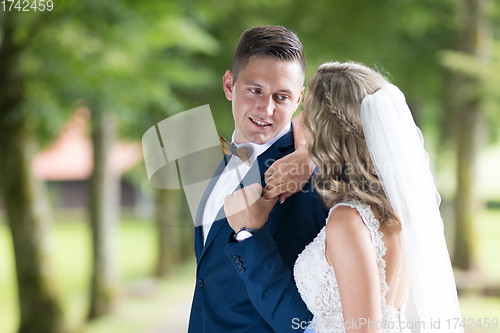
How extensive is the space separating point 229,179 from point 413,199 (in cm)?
84

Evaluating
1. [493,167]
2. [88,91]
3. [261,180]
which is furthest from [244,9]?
[493,167]

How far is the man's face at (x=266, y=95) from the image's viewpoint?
A: 1.90 meters

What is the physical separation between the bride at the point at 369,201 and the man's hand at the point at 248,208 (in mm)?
218

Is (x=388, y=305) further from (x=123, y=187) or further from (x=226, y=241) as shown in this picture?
(x=123, y=187)

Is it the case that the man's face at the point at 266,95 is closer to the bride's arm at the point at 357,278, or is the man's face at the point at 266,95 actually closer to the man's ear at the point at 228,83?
the man's ear at the point at 228,83

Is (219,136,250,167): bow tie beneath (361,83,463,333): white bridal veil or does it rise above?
above

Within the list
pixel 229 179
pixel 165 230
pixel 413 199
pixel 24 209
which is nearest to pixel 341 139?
pixel 413 199

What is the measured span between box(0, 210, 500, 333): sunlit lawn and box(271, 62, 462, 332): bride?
18.3 ft

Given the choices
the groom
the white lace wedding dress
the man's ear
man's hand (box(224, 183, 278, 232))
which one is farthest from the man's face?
the white lace wedding dress

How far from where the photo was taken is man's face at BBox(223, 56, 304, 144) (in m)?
1.90

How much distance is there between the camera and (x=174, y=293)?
982 cm

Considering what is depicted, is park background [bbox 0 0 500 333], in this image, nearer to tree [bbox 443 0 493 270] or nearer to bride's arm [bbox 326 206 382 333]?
tree [bbox 443 0 493 270]

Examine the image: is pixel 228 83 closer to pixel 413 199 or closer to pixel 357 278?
pixel 413 199

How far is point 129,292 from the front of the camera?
34.1ft
